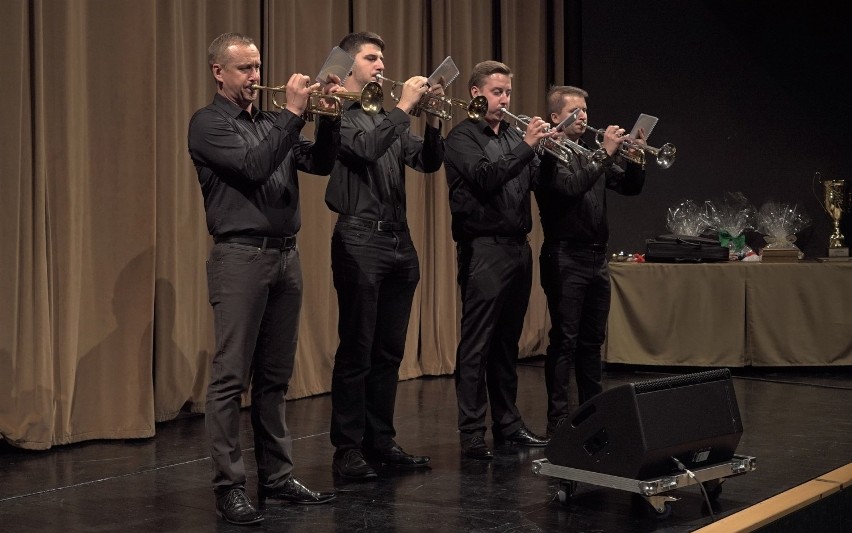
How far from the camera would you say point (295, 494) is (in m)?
3.64

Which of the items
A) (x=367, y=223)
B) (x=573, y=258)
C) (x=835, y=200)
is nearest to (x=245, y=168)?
(x=367, y=223)

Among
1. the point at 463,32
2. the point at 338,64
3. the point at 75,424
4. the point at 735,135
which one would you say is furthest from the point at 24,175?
the point at 735,135

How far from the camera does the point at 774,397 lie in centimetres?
584

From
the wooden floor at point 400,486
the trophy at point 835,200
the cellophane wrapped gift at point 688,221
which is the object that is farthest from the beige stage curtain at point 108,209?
the trophy at point 835,200

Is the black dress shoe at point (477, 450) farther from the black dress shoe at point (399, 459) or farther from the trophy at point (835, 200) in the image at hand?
the trophy at point (835, 200)

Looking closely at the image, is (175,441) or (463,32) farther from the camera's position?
(463,32)

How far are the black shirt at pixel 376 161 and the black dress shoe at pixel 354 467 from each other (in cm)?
86

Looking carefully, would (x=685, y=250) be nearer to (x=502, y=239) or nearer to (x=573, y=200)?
(x=573, y=200)

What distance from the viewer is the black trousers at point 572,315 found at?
15.5ft

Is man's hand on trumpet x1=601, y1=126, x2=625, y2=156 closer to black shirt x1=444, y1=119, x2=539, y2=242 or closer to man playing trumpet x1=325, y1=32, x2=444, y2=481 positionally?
black shirt x1=444, y1=119, x2=539, y2=242

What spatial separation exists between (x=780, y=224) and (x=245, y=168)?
4.59 meters

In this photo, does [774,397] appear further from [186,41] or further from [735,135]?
[186,41]

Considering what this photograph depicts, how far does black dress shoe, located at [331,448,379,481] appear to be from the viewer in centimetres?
395

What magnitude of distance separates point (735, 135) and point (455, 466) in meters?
4.25
